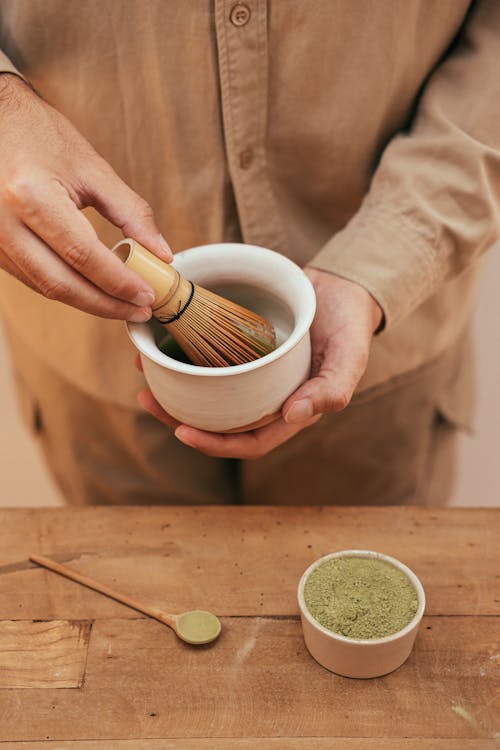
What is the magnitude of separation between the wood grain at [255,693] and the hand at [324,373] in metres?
0.17

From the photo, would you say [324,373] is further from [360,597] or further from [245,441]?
[360,597]

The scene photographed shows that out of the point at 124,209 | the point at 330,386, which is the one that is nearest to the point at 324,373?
the point at 330,386

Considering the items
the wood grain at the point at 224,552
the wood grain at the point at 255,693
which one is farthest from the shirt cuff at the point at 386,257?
the wood grain at the point at 255,693

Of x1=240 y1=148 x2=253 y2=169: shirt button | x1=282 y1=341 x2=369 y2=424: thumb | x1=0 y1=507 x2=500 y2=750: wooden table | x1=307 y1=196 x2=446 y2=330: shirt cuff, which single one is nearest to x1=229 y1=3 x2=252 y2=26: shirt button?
x1=240 y1=148 x2=253 y2=169: shirt button

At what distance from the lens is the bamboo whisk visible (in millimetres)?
701

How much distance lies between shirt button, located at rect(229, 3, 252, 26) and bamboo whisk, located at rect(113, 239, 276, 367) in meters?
0.26

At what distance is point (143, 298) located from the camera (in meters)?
0.69

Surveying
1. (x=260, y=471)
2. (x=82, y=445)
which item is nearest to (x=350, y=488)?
(x=260, y=471)

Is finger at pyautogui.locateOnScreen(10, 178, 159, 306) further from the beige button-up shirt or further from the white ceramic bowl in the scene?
the beige button-up shirt

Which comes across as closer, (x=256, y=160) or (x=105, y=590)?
(x=105, y=590)

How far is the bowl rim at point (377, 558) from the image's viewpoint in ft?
2.15

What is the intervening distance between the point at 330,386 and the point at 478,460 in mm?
1308

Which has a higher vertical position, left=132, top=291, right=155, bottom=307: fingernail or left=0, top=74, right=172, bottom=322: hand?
left=0, top=74, right=172, bottom=322: hand

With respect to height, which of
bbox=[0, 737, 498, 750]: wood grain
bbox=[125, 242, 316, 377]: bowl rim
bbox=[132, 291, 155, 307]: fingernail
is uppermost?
bbox=[132, 291, 155, 307]: fingernail
